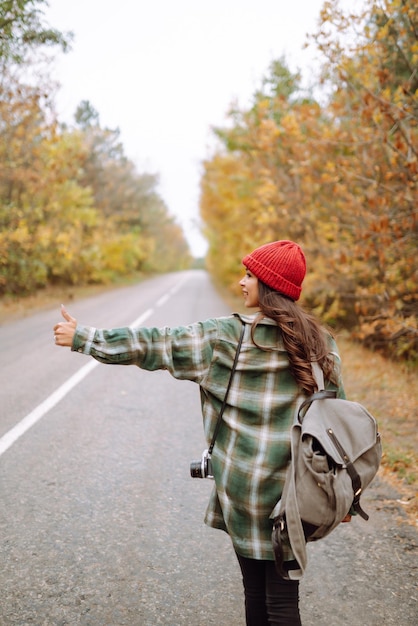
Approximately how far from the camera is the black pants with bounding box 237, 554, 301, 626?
1.97m

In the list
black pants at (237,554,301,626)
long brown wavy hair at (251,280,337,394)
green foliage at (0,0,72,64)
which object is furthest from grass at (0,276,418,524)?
green foliage at (0,0,72,64)

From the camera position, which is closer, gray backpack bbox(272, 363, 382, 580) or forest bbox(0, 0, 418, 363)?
gray backpack bbox(272, 363, 382, 580)

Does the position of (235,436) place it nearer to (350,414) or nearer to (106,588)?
(350,414)

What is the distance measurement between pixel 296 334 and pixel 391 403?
5563 mm

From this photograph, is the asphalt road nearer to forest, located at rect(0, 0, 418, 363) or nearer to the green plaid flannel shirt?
the green plaid flannel shirt

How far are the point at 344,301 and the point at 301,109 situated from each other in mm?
4684

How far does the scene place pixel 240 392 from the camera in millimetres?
2080

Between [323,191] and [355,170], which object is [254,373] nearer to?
[355,170]

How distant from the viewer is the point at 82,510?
393 centimetres

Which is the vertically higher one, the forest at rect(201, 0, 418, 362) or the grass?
the forest at rect(201, 0, 418, 362)

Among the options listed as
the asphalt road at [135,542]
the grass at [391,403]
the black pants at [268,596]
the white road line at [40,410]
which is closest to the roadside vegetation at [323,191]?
the grass at [391,403]

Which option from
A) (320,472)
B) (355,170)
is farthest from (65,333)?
(355,170)

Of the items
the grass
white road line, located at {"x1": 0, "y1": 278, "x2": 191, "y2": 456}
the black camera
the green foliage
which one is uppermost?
the green foliage

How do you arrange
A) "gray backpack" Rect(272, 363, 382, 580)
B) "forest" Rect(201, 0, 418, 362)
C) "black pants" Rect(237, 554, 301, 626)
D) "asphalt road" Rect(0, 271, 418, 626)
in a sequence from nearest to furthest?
1. "gray backpack" Rect(272, 363, 382, 580)
2. "black pants" Rect(237, 554, 301, 626)
3. "asphalt road" Rect(0, 271, 418, 626)
4. "forest" Rect(201, 0, 418, 362)
